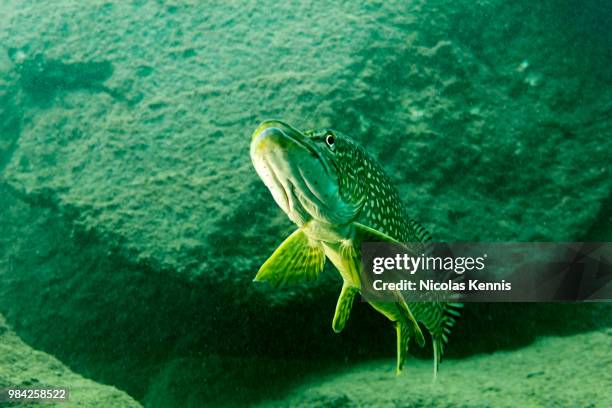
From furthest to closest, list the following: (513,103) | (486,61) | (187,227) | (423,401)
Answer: (486,61)
(513,103)
(187,227)
(423,401)

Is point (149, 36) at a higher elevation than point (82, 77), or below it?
higher

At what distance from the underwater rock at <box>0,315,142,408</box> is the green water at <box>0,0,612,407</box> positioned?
2cm

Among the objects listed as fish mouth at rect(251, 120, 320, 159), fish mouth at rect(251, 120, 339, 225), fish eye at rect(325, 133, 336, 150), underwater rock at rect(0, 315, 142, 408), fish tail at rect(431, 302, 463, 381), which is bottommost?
underwater rock at rect(0, 315, 142, 408)

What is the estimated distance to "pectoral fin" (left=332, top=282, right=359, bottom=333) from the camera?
8.16ft

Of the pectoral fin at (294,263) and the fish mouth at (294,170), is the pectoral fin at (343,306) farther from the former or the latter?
the fish mouth at (294,170)

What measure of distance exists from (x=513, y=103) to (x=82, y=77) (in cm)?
585

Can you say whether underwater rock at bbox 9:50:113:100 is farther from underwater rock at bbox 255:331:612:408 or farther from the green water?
underwater rock at bbox 255:331:612:408

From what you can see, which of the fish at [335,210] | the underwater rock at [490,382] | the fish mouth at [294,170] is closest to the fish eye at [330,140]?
the fish at [335,210]

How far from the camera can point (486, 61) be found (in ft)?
18.4

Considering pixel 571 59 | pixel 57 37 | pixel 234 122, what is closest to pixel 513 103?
pixel 571 59

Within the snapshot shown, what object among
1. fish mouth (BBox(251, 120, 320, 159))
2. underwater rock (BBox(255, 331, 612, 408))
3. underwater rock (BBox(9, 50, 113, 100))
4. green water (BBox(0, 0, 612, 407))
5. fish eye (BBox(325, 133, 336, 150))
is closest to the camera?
fish mouth (BBox(251, 120, 320, 159))

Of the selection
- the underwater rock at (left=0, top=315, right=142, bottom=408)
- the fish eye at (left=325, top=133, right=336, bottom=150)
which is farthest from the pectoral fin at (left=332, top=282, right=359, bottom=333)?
the underwater rock at (left=0, top=315, right=142, bottom=408)

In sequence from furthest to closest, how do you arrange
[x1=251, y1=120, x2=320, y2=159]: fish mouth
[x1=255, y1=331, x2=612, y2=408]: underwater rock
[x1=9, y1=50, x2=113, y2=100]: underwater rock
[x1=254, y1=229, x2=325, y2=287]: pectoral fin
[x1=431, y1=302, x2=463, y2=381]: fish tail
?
[x1=9, y1=50, x2=113, y2=100]: underwater rock < [x1=255, y1=331, x2=612, y2=408]: underwater rock < [x1=431, y1=302, x2=463, y2=381]: fish tail < [x1=254, y1=229, x2=325, y2=287]: pectoral fin < [x1=251, y1=120, x2=320, y2=159]: fish mouth

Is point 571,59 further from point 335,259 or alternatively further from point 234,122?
point 335,259
